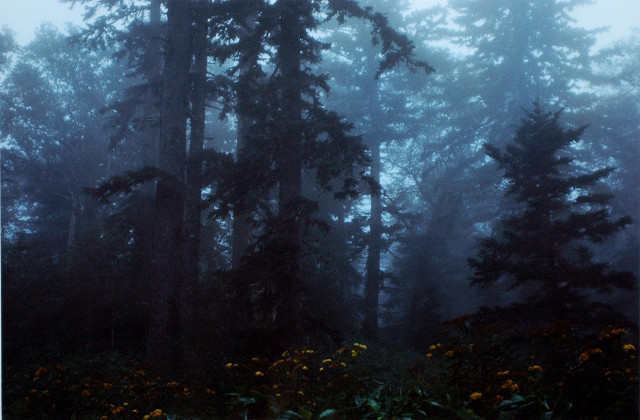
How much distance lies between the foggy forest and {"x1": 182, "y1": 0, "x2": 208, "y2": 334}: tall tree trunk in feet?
0.22

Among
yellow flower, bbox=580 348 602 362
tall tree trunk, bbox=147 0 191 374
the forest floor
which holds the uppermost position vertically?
tall tree trunk, bbox=147 0 191 374

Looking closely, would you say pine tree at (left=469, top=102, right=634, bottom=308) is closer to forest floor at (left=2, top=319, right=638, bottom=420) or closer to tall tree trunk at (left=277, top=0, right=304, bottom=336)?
forest floor at (left=2, top=319, right=638, bottom=420)

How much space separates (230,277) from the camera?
33.2 ft

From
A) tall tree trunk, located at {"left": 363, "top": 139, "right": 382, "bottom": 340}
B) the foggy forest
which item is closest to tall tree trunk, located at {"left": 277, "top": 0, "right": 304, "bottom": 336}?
the foggy forest

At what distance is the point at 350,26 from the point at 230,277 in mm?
22835

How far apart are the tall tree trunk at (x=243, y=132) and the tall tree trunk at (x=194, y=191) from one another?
1.29 metres

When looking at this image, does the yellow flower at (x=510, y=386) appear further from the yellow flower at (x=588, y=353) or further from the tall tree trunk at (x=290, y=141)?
the tall tree trunk at (x=290, y=141)

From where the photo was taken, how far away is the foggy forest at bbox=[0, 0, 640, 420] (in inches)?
271

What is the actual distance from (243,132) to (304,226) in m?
Answer: 4.75

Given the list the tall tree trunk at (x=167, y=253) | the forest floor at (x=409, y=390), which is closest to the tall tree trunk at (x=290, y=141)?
the forest floor at (x=409, y=390)

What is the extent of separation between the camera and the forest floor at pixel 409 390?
202 inches

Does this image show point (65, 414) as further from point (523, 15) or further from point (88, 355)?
point (523, 15)

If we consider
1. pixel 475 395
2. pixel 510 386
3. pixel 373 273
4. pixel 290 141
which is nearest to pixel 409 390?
pixel 475 395

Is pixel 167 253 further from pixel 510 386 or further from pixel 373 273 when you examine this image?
pixel 373 273
